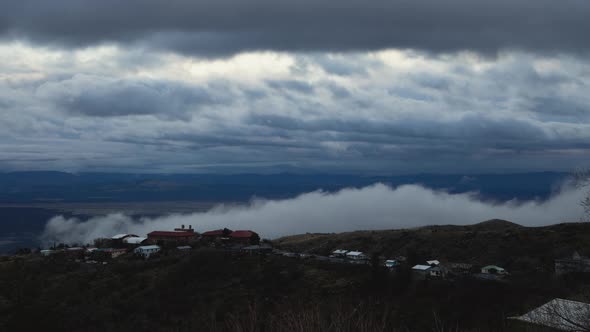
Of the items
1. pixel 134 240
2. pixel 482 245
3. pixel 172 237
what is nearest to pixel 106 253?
pixel 134 240

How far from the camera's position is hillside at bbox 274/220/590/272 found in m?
63.2

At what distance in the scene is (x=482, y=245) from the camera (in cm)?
7594

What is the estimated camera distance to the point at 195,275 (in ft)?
180

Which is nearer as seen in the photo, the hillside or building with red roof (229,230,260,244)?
the hillside

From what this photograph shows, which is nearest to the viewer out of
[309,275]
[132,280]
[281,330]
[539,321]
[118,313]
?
[281,330]

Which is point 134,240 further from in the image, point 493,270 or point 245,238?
point 493,270

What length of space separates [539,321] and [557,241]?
174 ft

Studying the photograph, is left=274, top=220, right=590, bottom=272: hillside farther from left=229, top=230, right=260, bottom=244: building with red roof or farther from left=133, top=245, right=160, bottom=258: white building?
left=133, top=245, right=160, bottom=258: white building

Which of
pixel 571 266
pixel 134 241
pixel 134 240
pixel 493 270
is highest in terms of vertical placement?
pixel 571 266

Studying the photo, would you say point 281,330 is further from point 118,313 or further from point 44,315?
point 118,313

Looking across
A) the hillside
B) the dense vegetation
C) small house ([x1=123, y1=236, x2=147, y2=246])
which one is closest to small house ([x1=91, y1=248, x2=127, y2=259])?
small house ([x1=123, y1=236, x2=147, y2=246])

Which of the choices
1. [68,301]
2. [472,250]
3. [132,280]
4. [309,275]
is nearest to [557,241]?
[472,250]

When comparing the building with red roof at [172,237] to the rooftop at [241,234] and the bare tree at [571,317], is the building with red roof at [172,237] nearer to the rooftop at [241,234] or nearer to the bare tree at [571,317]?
the rooftop at [241,234]

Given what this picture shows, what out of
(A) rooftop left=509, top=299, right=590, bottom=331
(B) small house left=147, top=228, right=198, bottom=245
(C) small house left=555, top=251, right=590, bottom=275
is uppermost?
(A) rooftop left=509, top=299, right=590, bottom=331
